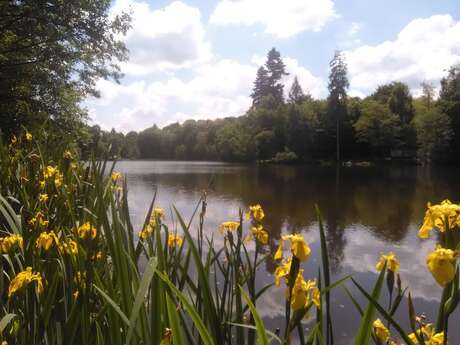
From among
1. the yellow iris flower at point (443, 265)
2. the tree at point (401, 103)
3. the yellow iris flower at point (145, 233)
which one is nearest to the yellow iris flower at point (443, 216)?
the yellow iris flower at point (443, 265)

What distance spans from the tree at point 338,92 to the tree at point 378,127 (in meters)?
2.22

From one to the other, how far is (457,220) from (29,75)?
854 cm

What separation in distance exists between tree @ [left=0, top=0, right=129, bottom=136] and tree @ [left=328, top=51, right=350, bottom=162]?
3170 cm

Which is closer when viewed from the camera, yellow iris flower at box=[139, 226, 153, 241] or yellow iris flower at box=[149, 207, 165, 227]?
yellow iris flower at box=[149, 207, 165, 227]

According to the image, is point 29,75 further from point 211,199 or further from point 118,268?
point 118,268

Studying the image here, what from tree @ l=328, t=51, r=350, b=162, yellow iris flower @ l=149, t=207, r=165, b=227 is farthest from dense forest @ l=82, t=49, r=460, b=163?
yellow iris flower @ l=149, t=207, r=165, b=227

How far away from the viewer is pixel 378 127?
37.3 meters

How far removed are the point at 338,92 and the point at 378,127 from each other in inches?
212

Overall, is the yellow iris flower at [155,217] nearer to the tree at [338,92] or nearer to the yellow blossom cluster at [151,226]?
the yellow blossom cluster at [151,226]

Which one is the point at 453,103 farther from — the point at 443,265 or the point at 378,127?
the point at 443,265

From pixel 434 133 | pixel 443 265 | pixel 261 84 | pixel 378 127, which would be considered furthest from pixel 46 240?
pixel 261 84

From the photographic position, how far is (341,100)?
3881 centimetres

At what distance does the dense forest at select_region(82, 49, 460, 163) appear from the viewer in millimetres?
36312

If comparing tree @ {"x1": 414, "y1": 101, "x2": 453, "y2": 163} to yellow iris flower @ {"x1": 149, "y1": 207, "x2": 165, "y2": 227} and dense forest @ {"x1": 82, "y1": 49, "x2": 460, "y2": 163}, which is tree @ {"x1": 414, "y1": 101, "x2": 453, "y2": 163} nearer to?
dense forest @ {"x1": 82, "y1": 49, "x2": 460, "y2": 163}
